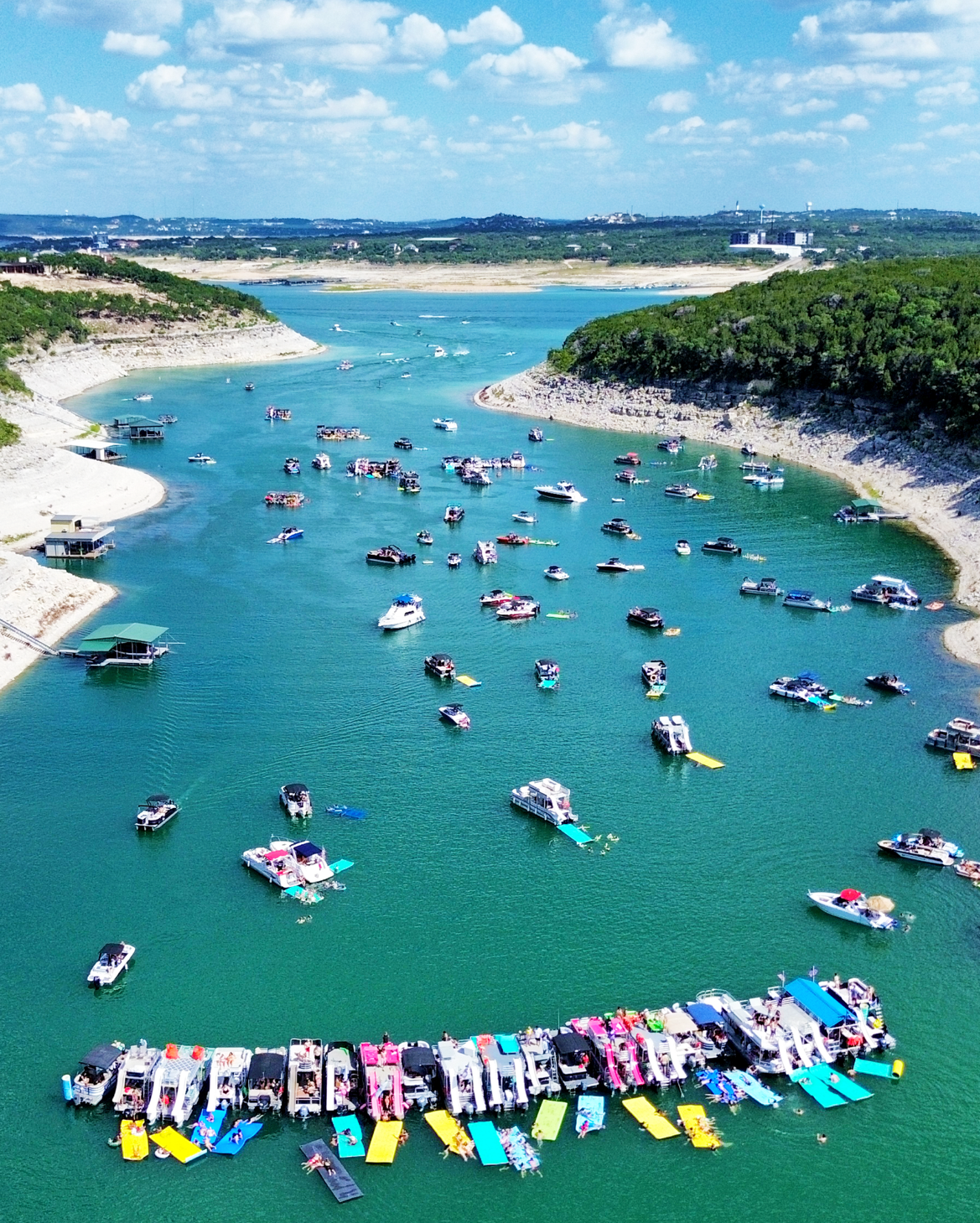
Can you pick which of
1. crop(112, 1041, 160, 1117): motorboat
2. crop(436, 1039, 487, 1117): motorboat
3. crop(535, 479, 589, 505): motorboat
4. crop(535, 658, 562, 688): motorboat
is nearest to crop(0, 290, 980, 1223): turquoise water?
crop(535, 658, 562, 688): motorboat

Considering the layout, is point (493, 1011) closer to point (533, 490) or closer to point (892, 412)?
Result: point (533, 490)

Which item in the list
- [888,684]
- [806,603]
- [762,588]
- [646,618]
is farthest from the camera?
[762,588]

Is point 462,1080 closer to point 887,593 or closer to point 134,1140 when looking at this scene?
point 134,1140

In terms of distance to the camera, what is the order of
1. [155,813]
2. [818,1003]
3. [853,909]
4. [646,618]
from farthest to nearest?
[646,618] → [155,813] → [853,909] → [818,1003]

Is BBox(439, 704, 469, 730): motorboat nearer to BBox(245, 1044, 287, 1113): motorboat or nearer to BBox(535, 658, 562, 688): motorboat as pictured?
BBox(535, 658, 562, 688): motorboat

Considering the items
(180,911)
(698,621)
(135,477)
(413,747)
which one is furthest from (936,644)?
(135,477)

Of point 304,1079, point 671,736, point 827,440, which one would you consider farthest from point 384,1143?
point 827,440
